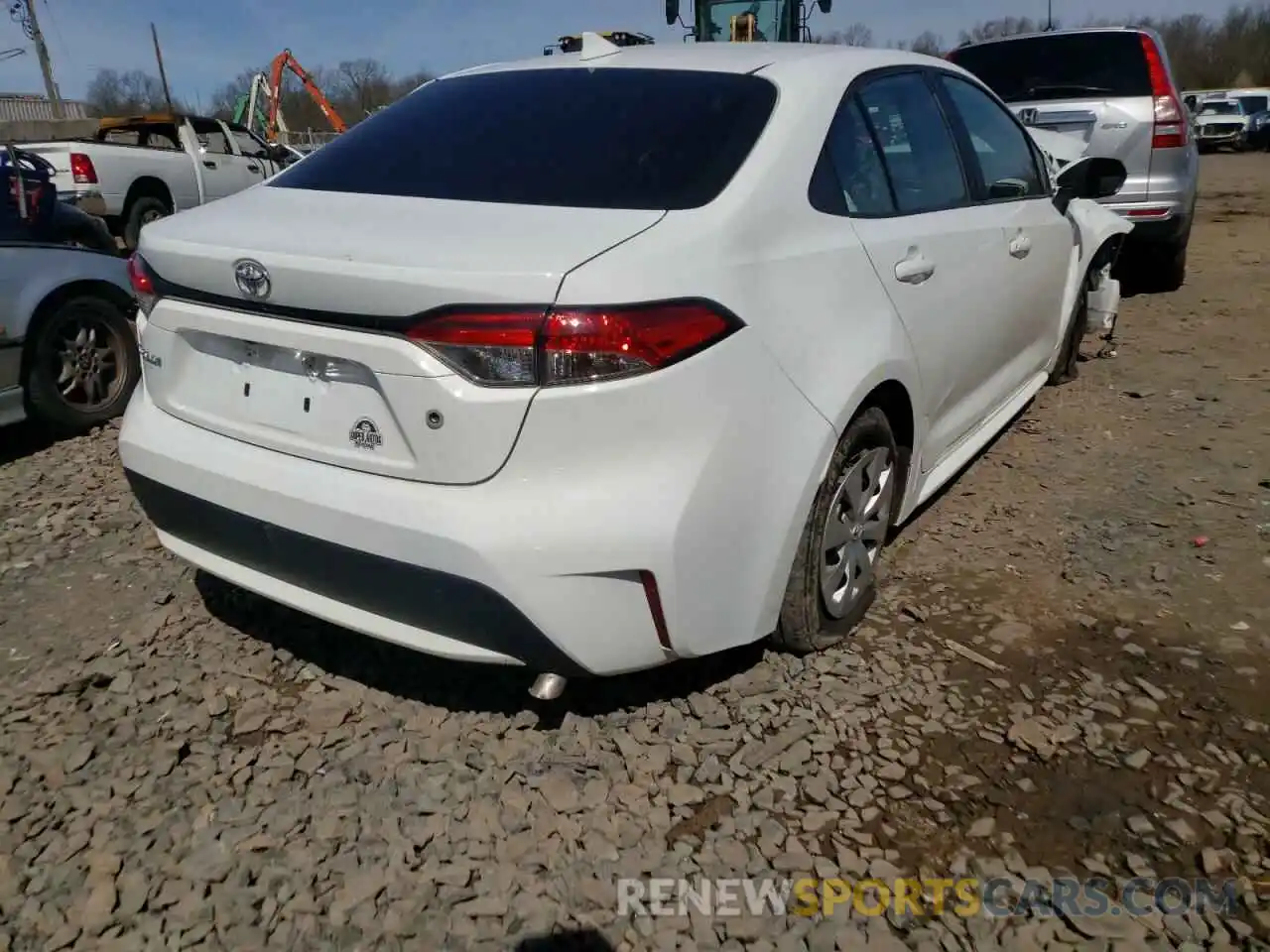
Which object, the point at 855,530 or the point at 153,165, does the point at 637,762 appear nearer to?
the point at 855,530

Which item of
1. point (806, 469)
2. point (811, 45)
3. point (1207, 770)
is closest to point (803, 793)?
point (806, 469)

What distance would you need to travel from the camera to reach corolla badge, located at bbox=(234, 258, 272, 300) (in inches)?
85.4

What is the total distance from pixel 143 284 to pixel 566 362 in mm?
1262

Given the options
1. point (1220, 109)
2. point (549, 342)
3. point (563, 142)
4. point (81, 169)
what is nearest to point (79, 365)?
point (563, 142)

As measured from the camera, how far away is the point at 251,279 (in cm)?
219

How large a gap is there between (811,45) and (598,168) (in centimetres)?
111

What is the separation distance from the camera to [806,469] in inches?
93.0

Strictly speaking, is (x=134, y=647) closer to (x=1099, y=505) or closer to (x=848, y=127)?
(x=848, y=127)

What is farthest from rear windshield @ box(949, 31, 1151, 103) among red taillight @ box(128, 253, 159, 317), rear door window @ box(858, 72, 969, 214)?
red taillight @ box(128, 253, 159, 317)

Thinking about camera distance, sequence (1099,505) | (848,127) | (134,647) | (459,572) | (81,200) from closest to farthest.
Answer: (459,572)
(848,127)
(134,647)
(1099,505)
(81,200)

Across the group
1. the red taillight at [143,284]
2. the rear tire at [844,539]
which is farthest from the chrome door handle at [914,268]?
the red taillight at [143,284]

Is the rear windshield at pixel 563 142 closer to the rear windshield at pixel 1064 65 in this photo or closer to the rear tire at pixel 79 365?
the rear tire at pixel 79 365

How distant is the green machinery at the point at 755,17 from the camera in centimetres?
1494

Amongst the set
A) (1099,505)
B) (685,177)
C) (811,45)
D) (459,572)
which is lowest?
(1099,505)
